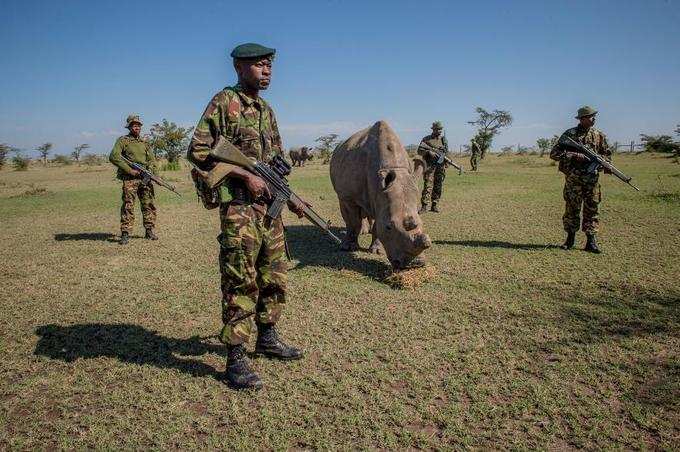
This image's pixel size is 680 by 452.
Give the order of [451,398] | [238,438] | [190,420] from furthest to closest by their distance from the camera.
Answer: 1. [451,398]
2. [190,420]
3. [238,438]

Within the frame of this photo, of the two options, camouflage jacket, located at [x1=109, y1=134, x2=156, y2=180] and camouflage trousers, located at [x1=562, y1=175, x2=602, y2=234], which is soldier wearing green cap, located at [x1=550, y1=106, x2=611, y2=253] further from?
camouflage jacket, located at [x1=109, y1=134, x2=156, y2=180]

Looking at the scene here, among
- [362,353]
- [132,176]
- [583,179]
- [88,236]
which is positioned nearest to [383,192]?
[362,353]

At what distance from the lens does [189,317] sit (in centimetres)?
525

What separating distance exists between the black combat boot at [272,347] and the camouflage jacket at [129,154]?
6628 millimetres

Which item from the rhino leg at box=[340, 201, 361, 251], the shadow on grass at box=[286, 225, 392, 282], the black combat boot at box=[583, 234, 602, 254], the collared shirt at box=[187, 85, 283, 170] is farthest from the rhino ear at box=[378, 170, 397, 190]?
the black combat boot at box=[583, 234, 602, 254]

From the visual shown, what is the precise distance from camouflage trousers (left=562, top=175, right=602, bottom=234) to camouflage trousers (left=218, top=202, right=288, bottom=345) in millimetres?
6417

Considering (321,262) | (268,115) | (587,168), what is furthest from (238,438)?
(587,168)

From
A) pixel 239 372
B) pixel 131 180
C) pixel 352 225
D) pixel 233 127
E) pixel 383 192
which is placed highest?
pixel 233 127

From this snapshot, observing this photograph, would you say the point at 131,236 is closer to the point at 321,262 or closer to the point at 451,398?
Answer: the point at 321,262

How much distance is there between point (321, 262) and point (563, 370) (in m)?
4.40

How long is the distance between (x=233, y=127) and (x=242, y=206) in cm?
71

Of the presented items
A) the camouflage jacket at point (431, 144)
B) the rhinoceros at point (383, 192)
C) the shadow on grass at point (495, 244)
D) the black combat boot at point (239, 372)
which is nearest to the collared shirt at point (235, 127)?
the black combat boot at point (239, 372)

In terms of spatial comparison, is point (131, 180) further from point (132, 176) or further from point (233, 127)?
point (233, 127)

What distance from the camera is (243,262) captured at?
11.8 feet
